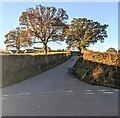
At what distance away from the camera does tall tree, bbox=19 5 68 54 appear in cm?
6162

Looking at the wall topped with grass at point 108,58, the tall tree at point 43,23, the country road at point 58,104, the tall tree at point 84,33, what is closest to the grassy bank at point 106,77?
the wall topped with grass at point 108,58

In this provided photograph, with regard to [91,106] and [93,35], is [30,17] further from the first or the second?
[91,106]

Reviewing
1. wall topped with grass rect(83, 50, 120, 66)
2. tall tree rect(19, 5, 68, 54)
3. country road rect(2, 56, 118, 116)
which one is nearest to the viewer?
country road rect(2, 56, 118, 116)

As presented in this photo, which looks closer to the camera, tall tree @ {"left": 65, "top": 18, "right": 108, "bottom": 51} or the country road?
the country road

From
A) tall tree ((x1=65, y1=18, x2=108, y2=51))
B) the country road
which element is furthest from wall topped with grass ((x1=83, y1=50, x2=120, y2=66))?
tall tree ((x1=65, y1=18, x2=108, y2=51))

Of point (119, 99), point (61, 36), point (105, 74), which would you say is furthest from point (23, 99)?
point (61, 36)

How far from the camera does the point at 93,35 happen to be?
91.6m

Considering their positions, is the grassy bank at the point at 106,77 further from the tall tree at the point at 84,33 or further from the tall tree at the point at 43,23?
the tall tree at the point at 84,33

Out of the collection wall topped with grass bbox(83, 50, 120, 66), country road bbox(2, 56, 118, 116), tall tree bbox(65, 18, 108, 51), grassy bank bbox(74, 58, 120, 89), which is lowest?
country road bbox(2, 56, 118, 116)

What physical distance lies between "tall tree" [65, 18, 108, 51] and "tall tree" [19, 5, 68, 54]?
71.8 ft

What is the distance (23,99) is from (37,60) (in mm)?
22276

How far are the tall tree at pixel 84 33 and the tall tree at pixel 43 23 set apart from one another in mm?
21877

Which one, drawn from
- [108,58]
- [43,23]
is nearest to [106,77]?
[108,58]

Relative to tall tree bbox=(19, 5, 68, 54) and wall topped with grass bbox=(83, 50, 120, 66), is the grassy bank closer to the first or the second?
wall topped with grass bbox=(83, 50, 120, 66)
